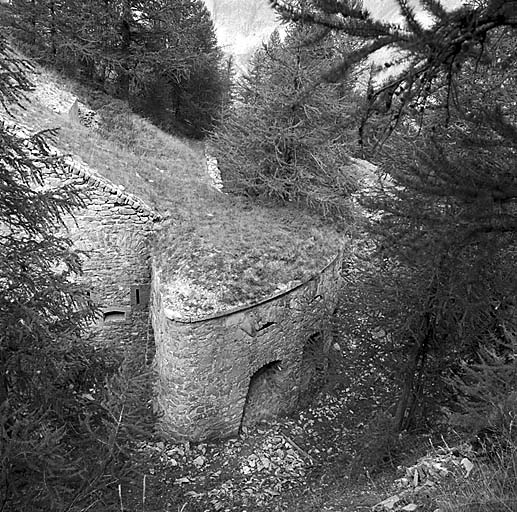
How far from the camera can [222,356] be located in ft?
32.4

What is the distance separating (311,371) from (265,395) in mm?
1263

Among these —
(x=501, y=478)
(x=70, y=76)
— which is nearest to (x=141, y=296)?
(x=501, y=478)

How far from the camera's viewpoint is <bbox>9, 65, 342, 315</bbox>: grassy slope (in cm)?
1007

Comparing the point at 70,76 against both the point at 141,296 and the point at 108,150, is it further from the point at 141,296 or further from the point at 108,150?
the point at 141,296

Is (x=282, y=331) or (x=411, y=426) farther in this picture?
(x=282, y=331)

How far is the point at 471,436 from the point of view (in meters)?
6.02

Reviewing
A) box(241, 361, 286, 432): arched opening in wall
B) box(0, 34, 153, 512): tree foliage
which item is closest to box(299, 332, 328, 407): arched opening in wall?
box(241, 361, 286, 432): arched opening in wall

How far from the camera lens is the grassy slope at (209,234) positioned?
396 inches

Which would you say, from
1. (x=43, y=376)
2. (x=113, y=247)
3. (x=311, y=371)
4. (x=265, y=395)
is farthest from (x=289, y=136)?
A: (x=43, y=376)

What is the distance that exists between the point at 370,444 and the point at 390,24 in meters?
7.99

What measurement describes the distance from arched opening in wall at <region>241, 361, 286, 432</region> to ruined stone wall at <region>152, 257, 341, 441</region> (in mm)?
71

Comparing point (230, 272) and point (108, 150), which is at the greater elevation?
point (108, 150)

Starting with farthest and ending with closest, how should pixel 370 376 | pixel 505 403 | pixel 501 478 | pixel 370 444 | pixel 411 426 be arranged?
pixel 370 376, pixel 411 426, pixel 370 444, pixel 505 403, pixel 501 478

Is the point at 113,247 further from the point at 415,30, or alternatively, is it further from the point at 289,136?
the point at 415,30
